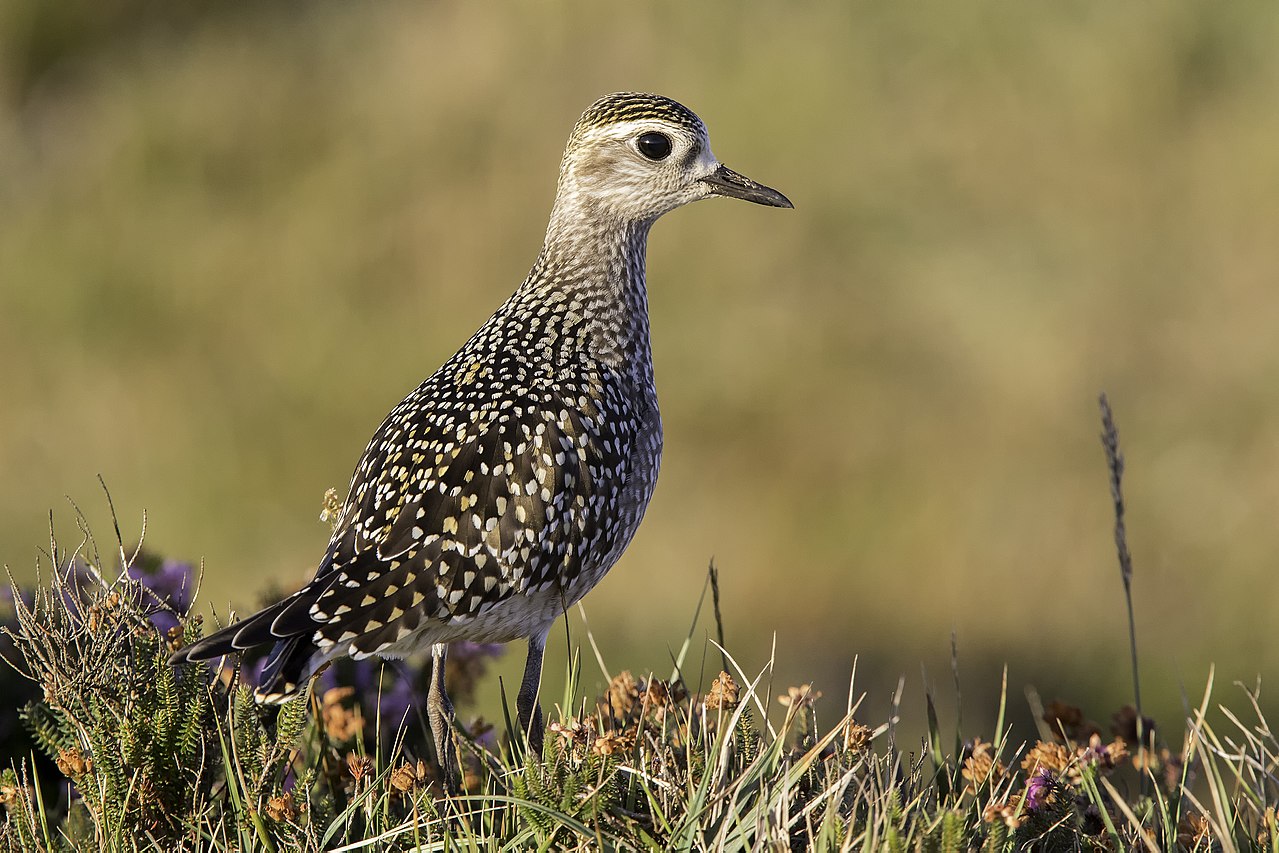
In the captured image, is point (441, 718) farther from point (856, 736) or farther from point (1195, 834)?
point (1195, 834)

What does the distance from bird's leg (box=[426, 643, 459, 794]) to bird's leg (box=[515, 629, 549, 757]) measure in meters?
0.23

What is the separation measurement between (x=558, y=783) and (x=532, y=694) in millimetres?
1235

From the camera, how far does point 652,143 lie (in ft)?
19.9

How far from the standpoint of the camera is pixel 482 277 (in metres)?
12.9

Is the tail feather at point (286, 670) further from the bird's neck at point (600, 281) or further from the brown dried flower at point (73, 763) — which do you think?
the bird's neck at point (600, 281)

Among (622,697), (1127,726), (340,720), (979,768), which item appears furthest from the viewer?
(1127,726)

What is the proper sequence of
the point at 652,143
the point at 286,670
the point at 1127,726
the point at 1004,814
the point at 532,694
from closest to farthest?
the point at 1004,814 → the point at 286,670 → the point at 1127,726 → the point at 532,694 → the point at 652,143

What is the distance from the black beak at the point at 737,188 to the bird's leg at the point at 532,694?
1869 millimetres

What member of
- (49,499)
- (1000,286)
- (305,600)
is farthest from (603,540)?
(49,499)

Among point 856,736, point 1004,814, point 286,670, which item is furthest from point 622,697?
point 1004,814

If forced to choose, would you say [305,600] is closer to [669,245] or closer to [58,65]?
[669,245]

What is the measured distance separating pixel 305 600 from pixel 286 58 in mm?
10618

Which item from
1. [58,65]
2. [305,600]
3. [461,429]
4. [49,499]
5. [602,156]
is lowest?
[49,499]

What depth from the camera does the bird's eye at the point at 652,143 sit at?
607cm
